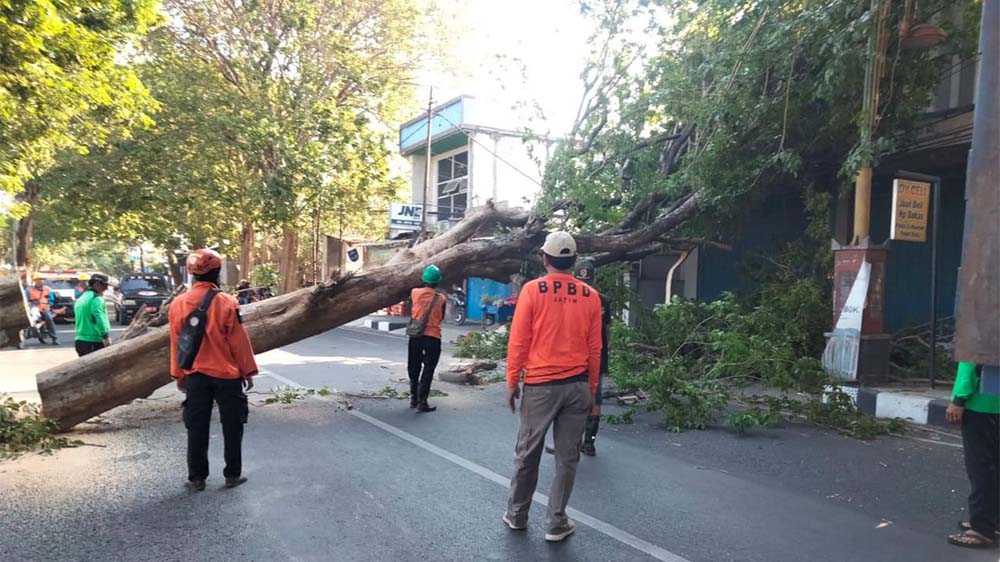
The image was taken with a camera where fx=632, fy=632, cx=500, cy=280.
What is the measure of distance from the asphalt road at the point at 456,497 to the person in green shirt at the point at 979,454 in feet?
0.54

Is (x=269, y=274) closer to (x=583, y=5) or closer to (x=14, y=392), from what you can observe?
(x=14, y=392)

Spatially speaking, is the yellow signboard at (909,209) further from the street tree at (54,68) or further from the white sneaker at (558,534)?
the street tree at (54,68)

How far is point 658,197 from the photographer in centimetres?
1047

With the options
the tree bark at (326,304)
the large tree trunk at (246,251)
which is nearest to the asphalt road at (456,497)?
the tree bark at (326,304)

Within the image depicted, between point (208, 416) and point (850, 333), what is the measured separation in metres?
Answer: 7.36

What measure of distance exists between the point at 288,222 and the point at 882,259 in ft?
52.2

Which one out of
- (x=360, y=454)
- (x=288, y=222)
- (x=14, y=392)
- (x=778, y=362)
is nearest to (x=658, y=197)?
(x=778, y=362)

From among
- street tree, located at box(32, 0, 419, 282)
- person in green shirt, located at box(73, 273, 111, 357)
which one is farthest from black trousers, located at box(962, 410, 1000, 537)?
street tree, located at box(32, 0, 419, 282)

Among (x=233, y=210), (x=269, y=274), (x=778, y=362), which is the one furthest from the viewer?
(x=269, y=274)

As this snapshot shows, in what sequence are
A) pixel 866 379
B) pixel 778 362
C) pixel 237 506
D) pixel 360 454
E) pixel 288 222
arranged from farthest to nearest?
pixel 288 222 < pixel 866 379 < pixel 778 362 < pixel 360 454 < pixel 237 506

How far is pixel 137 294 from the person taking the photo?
72.8 feet

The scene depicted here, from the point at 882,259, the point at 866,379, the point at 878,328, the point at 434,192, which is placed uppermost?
the point at 434,192

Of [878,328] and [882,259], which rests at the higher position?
[882,259]

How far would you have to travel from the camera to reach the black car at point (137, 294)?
21.9 m
